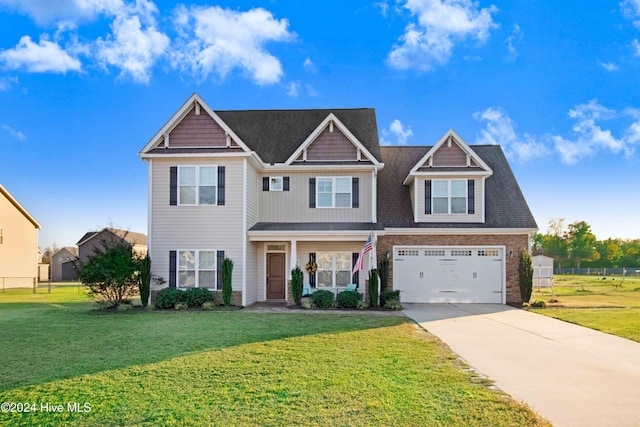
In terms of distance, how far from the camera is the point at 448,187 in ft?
65.4

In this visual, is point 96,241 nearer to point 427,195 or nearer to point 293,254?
point 293,254

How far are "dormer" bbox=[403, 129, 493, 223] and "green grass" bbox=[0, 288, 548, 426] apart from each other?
8627 mm

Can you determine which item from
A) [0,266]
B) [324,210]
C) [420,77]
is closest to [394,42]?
[420,77]

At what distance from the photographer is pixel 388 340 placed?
10.6 m

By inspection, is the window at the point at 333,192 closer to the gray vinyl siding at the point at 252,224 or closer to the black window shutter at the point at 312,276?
the black window shutter at the point at 312,276

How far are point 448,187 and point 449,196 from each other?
0.39 metres

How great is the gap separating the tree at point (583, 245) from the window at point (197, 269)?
6102 cm

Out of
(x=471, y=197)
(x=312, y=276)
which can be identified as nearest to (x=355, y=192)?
(x=312, y=276)

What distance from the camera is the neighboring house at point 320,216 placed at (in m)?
18.0

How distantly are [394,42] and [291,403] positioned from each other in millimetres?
17013

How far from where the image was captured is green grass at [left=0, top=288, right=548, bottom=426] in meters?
5.52

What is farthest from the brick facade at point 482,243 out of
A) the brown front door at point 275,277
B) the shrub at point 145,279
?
the shrub at point 145,279

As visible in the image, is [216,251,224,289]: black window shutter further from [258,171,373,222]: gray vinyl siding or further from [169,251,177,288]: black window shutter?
[258,171,373,222]: gray vinyl siding

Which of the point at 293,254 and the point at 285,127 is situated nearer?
the point at 293,254
